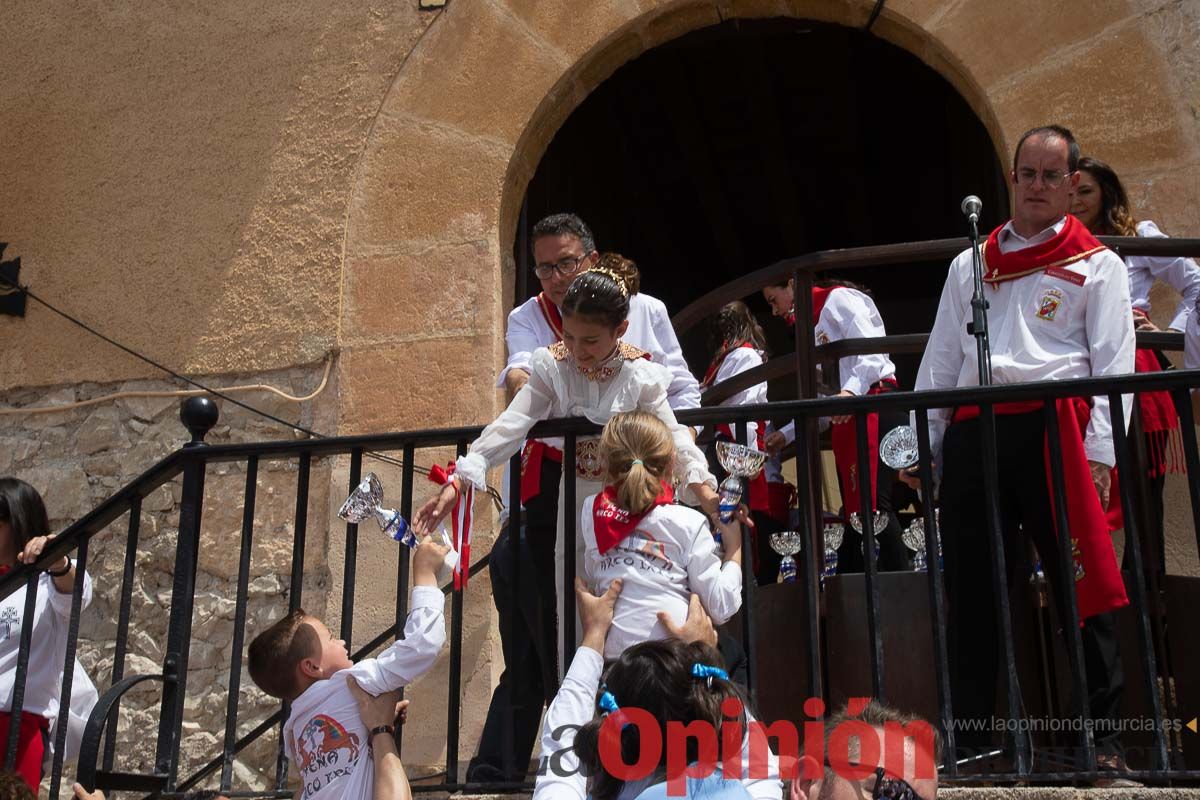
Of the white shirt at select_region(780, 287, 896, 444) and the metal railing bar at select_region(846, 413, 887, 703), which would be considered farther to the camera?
the white shirt at select_region(780, 287, 896, 444)

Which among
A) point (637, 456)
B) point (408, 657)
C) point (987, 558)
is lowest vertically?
point (408, 657)

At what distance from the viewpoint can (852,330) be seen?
553 centimetres

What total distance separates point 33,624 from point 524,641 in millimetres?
1513

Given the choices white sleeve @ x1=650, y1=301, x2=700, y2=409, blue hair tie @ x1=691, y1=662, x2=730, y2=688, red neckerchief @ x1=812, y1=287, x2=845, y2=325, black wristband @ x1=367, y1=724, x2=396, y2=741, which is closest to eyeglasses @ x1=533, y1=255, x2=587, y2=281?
white sleeve @ x1=650, y1=301, x2=700, y2=409

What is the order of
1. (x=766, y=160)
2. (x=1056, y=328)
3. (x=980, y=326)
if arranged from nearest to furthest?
(x=980, y=326) → (x=1056, y=328) → (x=766, y=160)

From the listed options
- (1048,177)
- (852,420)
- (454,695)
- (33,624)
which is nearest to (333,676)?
(454,695)

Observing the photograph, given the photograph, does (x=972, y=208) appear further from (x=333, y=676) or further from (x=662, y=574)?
(x=333, y=676)

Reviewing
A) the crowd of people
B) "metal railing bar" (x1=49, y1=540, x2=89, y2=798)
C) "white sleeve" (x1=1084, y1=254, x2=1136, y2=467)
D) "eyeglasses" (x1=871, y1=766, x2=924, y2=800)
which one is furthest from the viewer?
"metal railing bar" (x1=49, y1=540, x2=89, y2=798)

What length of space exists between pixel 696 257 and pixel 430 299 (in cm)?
648

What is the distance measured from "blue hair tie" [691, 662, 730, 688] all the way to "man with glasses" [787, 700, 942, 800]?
0.82ft

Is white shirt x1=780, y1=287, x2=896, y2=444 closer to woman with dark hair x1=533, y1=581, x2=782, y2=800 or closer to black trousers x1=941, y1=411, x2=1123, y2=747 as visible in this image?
black trousers x1=941, y1=411, x2=1123, y2=747

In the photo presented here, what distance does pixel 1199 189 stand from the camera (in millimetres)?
5445

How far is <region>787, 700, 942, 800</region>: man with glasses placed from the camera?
2658 mm

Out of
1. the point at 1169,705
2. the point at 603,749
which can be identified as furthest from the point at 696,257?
the point at 603,749
